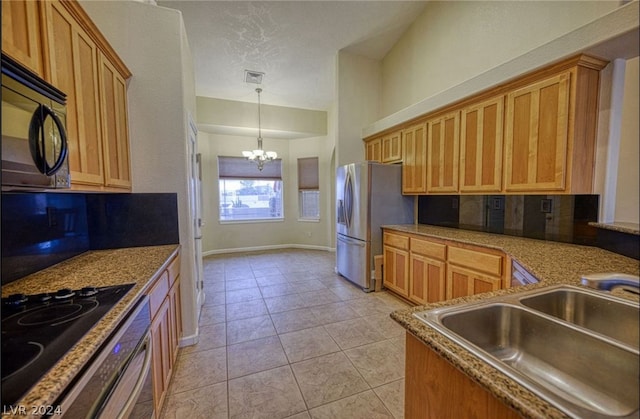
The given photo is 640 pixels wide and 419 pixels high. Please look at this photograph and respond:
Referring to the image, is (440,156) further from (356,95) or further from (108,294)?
(108,294)

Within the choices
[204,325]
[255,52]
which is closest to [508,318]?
[204,325]

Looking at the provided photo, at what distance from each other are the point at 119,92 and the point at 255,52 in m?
2.37

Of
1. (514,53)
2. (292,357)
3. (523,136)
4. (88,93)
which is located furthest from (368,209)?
(88,93)

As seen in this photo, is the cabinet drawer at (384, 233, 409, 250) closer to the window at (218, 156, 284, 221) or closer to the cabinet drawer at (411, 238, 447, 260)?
the cabinet drawer at (411, 238, 447, 260)

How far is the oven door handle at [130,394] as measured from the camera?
0.93 m

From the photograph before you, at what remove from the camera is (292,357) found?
7.48 feet

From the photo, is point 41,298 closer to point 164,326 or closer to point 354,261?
point 164,326

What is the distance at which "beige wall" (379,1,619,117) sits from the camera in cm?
222

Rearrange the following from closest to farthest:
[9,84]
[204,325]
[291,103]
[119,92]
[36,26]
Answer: [9,84] → [36,26] → [119,92] → [204,325] → [291,103]

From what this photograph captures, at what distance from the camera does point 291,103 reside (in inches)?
222

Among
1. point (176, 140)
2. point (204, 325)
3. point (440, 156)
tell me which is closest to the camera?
point (176, 140)

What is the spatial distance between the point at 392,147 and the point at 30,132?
3.55m

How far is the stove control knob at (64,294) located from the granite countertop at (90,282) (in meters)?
0.13

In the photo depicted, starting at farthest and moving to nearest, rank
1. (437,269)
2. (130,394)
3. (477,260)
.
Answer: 1. (437,269)
2. (477,260)
3. (130,394)
